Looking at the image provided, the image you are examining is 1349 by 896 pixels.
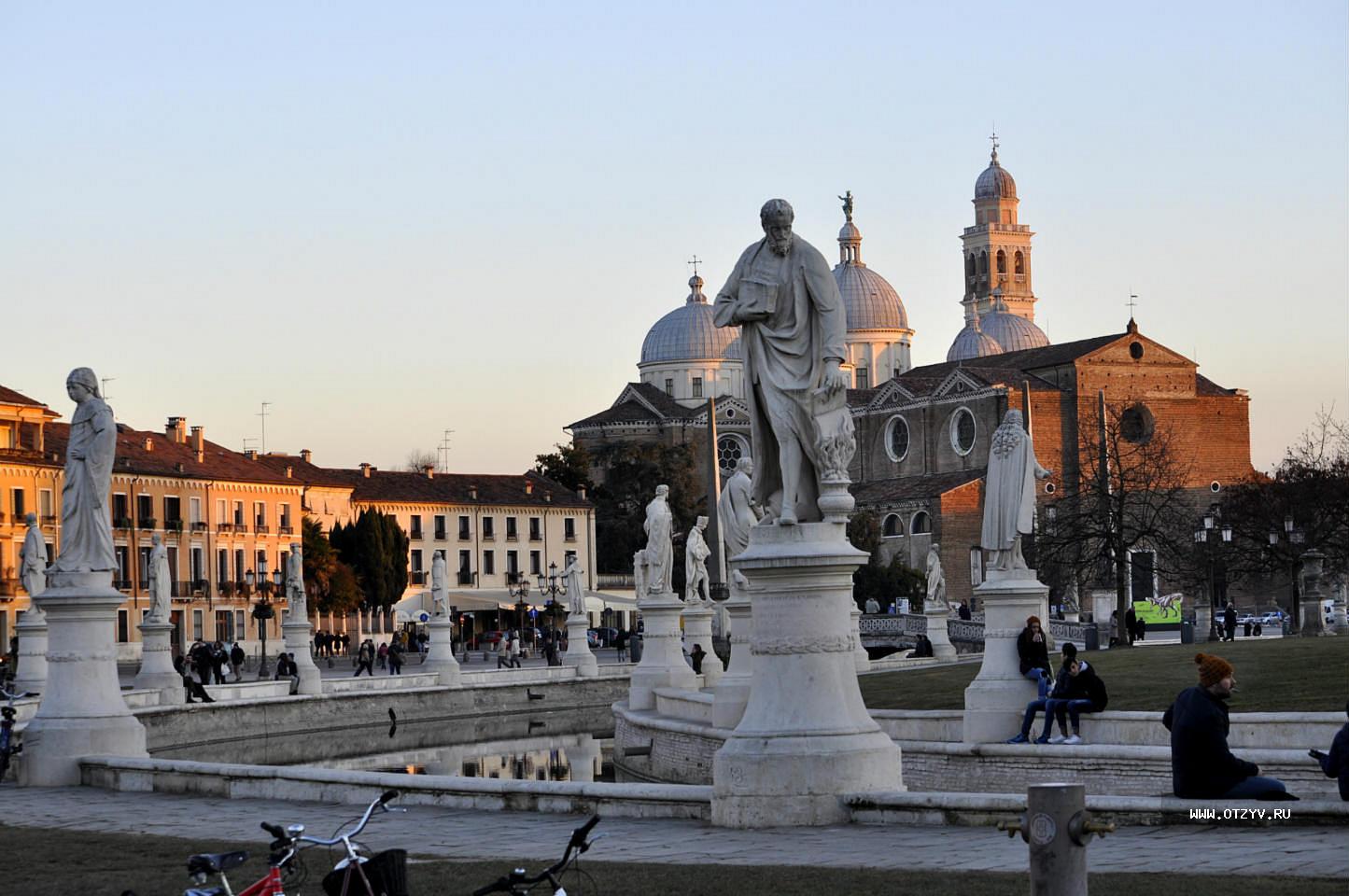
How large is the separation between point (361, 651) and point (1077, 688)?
122 ft

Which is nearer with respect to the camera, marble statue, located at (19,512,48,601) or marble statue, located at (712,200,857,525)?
marble statue, located at (712,200,857,525)

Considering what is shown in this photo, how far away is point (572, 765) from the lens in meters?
31.5

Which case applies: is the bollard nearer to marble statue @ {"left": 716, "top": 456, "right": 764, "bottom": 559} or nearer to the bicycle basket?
the bicycle basket

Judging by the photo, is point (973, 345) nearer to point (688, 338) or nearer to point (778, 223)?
point (688, 338)

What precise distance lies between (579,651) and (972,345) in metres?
85.7

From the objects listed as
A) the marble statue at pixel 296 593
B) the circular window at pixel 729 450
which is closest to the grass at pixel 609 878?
the marble statue at pixel 296 593

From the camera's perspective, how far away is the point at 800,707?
13508 mm

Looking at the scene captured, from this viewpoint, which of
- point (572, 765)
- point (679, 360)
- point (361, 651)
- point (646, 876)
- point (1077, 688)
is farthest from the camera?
point (679, 360)

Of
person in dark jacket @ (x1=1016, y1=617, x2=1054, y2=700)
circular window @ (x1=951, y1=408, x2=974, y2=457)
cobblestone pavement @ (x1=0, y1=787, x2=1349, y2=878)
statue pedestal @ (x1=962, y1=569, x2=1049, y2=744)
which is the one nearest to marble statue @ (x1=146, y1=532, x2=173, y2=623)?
statue pedestal @ (x1=962, y1=569, x2=1049, y2=744)

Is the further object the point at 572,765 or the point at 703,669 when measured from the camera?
the point at 703,669

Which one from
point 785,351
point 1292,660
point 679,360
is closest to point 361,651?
point 1292,660

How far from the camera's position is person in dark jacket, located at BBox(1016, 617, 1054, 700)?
2072cm

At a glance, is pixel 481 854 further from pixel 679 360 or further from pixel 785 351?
pixel 679 360

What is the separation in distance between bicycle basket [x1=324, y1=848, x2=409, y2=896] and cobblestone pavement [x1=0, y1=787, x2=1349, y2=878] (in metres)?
3.31
